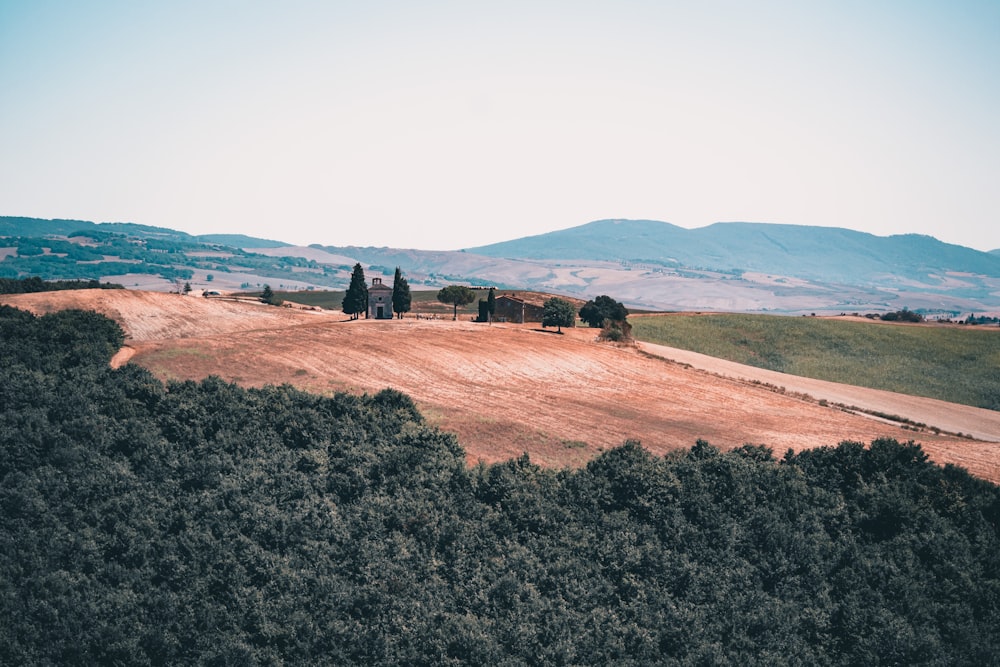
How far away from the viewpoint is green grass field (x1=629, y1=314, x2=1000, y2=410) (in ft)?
390

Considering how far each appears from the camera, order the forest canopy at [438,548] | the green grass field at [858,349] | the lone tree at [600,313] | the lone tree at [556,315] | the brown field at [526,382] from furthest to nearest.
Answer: the green grass field at [858,349], the lone tree at [600,313], the lone tree at [556,315], the brown field at [526,382], the forest canopy at [438,548]

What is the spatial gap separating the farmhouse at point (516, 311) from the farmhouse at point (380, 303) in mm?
24599

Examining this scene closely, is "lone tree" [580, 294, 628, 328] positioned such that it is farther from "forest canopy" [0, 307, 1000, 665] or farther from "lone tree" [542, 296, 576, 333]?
"forest canopy" [0, 307, 1000, 665]

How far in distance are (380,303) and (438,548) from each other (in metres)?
71.6

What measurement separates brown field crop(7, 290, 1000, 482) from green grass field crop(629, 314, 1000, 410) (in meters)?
22.2

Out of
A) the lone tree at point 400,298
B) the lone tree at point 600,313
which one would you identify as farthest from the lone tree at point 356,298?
the lone tree at point 600,313

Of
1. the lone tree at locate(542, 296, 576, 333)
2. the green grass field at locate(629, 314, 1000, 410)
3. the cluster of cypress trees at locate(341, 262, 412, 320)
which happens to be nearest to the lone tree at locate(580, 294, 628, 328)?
the green grass field at locate(629, 314, 1000, 410)

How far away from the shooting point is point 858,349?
135375 mm

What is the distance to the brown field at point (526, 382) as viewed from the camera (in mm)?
61469

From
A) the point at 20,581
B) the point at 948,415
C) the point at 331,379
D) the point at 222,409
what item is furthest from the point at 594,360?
the point at 20,581

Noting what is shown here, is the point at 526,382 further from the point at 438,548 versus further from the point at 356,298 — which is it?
the point at 356,298

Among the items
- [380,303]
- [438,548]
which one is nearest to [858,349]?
[380,303]

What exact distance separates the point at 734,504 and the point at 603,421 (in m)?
24.2

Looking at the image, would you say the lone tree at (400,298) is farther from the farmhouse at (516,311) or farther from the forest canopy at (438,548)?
the forest canopy at (438,548)
